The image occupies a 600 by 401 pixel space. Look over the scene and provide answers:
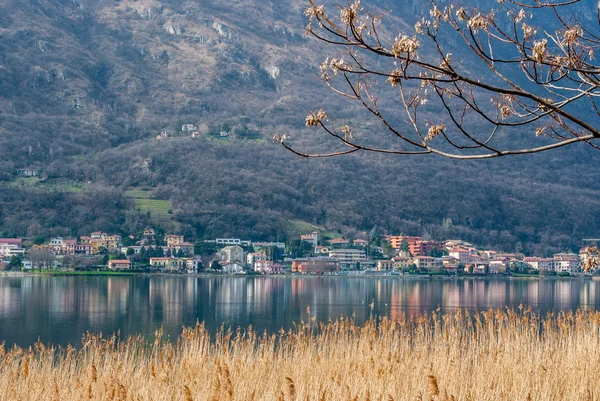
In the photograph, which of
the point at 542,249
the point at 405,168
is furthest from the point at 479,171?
the point at 542,249

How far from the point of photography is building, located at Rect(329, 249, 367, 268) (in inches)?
4747

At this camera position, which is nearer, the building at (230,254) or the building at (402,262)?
the building at (230,254)

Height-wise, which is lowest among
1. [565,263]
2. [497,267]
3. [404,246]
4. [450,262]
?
[497,267]

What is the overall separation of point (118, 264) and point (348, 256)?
3625cm

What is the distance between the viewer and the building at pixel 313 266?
373 ft

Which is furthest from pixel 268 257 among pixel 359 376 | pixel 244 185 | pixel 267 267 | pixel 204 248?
pixel 359 376

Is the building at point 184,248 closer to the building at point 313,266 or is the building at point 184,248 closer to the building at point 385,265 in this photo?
the building at point 313,266

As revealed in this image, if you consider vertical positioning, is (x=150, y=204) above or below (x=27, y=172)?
below

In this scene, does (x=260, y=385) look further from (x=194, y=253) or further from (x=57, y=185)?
(x=57, y=185)

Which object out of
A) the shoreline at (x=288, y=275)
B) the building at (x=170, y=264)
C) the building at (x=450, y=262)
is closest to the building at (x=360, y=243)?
the shoreline at (x=288, y=275)

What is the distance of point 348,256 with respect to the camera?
401ft

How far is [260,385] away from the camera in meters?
8.12

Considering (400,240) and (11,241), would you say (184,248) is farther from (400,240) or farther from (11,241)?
(400,240)

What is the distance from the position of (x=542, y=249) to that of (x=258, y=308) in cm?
10401
